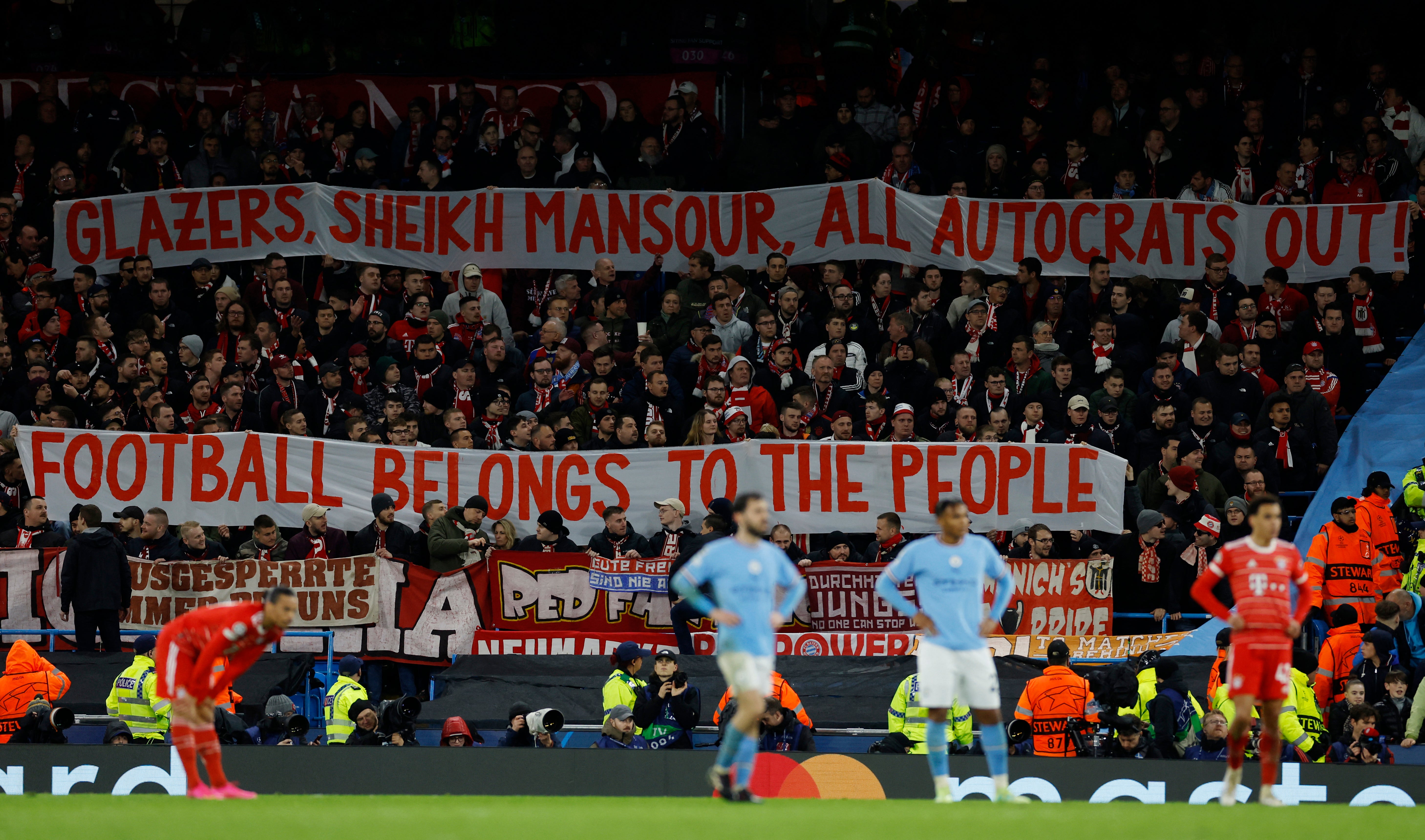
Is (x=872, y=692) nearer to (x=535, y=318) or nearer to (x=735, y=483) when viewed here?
(x=735, y=483)

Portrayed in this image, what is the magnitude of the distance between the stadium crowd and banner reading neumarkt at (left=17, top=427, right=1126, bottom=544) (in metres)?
0.32

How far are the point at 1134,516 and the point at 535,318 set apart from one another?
8.84 meters

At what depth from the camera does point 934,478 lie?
20.2m

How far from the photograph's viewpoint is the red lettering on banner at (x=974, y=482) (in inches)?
791

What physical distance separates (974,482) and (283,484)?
819cm

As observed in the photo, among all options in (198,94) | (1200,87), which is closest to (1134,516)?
(1200,87)

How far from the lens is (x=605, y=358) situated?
21.4 meters

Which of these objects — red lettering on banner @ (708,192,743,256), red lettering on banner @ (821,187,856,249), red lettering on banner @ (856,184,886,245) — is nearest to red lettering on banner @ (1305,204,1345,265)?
red lettering on banner @ (856,184,886,245)

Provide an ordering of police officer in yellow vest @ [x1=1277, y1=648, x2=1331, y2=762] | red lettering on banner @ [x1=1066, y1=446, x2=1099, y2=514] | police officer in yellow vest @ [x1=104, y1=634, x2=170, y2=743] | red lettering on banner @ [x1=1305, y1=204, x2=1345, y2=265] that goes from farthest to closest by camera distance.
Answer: red lettering on banner @ [x1=1305, y1=204, x2=1345, y2=265], red lettering on banner @ [x1=1066, y1=446, x2=1099, y2=514], police officer in yellow vest @ [x1=104, y1=634, x2=170, y2=743], police officer in yellow vest @ [x1=1277, y1=648, x2=1331, y2=762]

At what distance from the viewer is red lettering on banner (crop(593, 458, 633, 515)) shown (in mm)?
20438

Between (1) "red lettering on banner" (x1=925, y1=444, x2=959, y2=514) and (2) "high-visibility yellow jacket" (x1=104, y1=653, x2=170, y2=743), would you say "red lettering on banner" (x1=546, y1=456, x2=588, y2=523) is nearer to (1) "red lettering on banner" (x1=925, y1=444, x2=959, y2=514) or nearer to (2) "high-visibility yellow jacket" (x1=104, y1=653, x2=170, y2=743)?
(1) "red lettering on banner" (x1=925, y1=444, x2=959, y2=514)

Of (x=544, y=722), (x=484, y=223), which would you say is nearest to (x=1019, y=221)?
(x=484, y=223)

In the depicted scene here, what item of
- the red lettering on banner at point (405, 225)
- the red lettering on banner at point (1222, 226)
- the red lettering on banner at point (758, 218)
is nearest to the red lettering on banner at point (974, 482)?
the red lettering on banner at point (758, 218)

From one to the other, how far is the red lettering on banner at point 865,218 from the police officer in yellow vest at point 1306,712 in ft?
30.2
